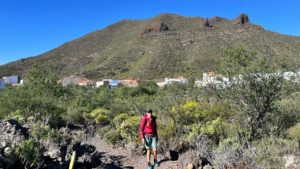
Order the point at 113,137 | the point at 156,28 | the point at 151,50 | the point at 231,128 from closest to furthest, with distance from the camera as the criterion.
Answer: the point at 231,128 < the point at 113,137 < the point at 151,50 < the point at 156,28

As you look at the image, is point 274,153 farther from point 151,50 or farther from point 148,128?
point 151,50

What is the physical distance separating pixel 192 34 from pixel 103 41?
25.3m

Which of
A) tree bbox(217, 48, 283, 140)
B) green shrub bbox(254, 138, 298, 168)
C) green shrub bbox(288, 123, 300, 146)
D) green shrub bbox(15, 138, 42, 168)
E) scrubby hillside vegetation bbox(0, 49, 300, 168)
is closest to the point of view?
green shrub bbox(254, 138, 298, 168)

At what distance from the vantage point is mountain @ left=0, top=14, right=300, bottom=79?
69938mm

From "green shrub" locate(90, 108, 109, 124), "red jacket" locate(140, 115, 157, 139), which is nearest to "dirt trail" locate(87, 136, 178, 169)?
"red jacket" locate(140, 115, 157, 139)

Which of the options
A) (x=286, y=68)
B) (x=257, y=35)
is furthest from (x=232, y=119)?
(x=257, y=35)

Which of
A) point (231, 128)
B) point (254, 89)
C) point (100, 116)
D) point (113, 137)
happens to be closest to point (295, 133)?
point (254, 89)

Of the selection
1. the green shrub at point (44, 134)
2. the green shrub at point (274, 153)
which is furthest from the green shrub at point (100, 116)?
the green shrub at point (274, 153)

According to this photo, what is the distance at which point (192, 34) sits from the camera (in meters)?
84.4

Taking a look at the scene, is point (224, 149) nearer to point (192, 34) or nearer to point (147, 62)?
point (147, 62)

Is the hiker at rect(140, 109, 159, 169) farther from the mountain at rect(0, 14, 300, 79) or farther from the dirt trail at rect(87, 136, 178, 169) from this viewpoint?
the mountain at rect(0, 14, 300, 79)

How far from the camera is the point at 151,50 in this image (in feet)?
253

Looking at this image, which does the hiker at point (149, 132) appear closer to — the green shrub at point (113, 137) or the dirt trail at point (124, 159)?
the dirt trail at point (124, 159)

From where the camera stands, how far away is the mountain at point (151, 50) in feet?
229
